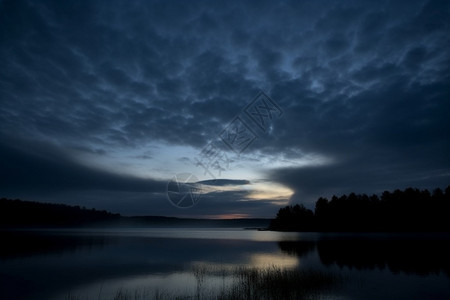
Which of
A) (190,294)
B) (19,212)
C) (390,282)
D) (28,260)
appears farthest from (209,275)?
(19,212)

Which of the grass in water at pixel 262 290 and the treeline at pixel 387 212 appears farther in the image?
the treeline at pixel 387 212

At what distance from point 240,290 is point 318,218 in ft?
397

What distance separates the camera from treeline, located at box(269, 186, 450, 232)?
91.4m

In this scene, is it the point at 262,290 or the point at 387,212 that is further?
the point at 387,212

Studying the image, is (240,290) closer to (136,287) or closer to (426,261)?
(136,287)

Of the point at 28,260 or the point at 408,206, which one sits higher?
the point at 408,206

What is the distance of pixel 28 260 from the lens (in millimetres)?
33344

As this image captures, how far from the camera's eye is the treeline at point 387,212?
91.4 meters

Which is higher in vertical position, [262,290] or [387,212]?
[387,212]

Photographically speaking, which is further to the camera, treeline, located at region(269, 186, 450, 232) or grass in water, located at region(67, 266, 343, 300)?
treeline, located at region(269, 186, 450, 232)

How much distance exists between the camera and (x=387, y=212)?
103 m

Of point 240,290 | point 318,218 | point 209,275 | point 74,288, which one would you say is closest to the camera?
point 240,290

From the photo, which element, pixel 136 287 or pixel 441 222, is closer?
pixel 136 287

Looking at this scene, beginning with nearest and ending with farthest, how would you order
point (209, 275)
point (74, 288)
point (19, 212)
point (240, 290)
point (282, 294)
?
point (282, 294)
point (240, 290)
point (74, 288)
point (209, 275)
point (19, 212)
